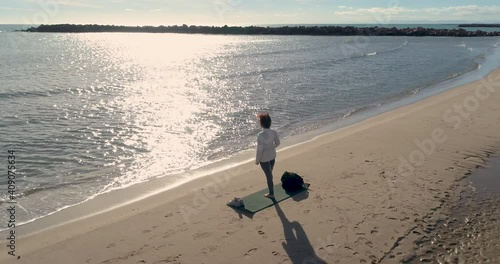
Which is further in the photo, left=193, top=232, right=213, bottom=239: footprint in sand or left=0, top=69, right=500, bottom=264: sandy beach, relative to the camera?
left=193, top=232, right=213, bottom=239: footprint in sand

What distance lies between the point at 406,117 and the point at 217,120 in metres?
7.66

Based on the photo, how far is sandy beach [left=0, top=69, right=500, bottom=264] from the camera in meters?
6.18

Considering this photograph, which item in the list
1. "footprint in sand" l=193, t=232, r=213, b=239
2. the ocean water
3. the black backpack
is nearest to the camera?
"footprint in sand" l=193, t=232, r=213, b=239

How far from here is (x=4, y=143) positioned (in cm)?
1306

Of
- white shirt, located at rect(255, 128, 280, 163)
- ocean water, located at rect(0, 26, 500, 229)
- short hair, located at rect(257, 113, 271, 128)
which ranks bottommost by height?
ocean water, located at rect(0, 26, 500, 229)

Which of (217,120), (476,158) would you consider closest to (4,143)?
(217,120)

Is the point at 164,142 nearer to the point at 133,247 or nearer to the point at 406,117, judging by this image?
the point at 133,247

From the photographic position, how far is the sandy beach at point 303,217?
618 cm

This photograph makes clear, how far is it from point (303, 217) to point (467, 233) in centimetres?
271

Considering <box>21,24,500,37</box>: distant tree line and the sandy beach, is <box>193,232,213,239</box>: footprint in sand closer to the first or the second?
the sandy beach

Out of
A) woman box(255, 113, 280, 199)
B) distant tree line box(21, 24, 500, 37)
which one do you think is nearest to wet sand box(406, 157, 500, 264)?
woman box(255, 113, 280, 199)

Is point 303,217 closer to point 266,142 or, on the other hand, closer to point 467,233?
point 266,142

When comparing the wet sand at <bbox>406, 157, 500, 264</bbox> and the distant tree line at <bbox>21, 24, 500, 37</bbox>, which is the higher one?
the distant tree line at <bbox>21, 24, 500, 37</bbox>

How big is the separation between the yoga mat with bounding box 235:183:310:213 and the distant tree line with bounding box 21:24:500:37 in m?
95.9
